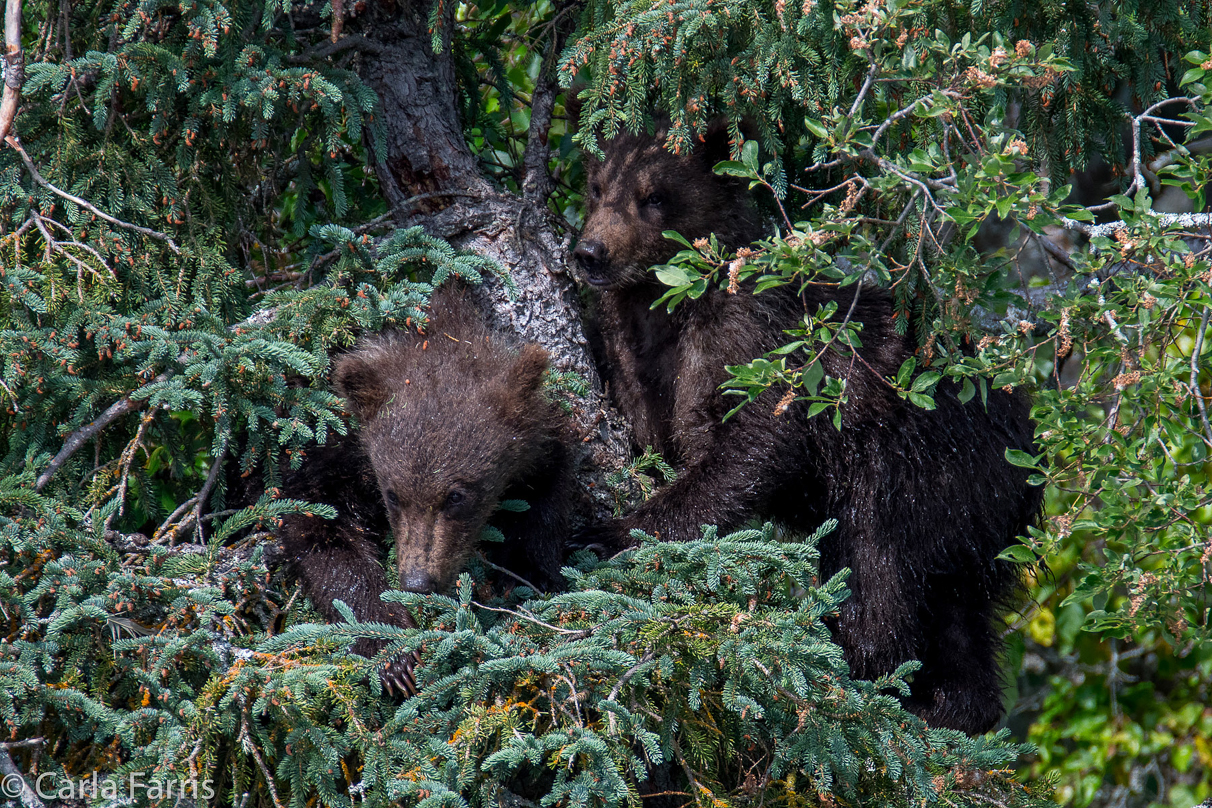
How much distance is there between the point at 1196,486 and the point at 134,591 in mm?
3076

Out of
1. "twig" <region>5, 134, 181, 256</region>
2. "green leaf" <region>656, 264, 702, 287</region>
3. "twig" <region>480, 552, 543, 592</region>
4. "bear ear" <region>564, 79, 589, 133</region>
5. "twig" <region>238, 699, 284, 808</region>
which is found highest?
"bear ear" <region>564, 79, 589, 133</region>

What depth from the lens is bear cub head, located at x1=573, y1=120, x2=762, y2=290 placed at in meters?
4.36

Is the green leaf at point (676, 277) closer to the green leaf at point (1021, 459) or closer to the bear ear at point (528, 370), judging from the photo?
the bear ear at point (528, 370)

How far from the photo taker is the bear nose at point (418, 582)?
3.26m

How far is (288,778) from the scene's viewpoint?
9.70 ft

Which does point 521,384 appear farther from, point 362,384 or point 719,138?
point 719,138

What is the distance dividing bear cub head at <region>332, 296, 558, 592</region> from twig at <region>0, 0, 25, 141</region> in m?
1.34

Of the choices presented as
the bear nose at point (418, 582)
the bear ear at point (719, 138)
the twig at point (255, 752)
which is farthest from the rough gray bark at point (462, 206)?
the twig at point (255, 752)

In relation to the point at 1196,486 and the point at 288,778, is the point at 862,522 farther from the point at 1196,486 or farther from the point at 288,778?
the point at 288,778

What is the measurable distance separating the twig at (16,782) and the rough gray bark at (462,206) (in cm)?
214

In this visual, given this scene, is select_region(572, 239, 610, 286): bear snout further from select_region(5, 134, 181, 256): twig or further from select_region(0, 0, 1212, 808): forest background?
select_region(5, 134, 181, 256): twig

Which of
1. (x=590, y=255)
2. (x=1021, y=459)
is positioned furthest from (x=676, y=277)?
(x=590, y=255)

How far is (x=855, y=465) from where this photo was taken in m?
4.21

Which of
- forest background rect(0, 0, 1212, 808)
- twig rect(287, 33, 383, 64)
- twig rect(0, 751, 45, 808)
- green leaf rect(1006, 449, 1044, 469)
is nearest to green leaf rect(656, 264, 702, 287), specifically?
forest background rect(0, 0, 1212, 808)
